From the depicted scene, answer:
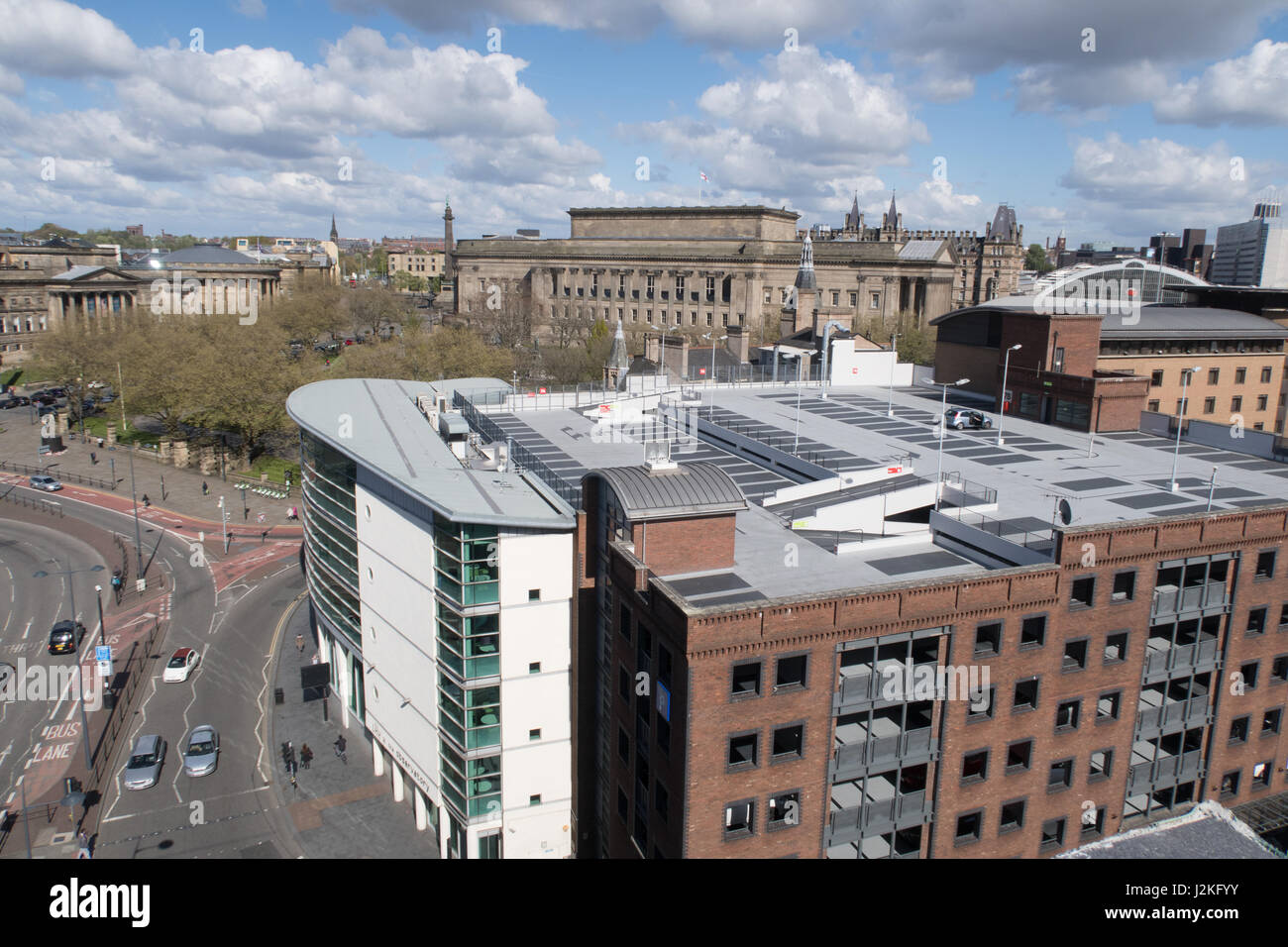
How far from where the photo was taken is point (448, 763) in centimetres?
3006

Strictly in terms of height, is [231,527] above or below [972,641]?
below

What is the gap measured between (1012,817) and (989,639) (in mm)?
5335

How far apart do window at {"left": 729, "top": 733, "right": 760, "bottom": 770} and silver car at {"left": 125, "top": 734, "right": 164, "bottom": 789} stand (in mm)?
27500

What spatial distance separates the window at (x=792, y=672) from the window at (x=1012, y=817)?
765 centimetres

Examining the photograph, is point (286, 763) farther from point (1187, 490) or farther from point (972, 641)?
point (1187, 490)

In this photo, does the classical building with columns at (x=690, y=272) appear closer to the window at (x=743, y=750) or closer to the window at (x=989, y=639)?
the window at (x=989, y=639)

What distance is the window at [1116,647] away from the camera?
79.9ft

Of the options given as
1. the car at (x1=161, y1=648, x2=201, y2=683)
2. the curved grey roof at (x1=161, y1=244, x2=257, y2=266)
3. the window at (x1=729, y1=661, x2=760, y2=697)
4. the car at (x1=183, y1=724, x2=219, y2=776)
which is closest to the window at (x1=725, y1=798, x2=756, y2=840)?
the window at (x1=729, y1=661, x2=760, y2=697)

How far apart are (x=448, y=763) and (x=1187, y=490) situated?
2657 cm

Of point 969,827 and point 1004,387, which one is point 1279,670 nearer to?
point 969,827

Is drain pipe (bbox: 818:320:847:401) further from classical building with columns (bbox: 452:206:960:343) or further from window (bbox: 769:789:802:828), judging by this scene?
classical building with columns (bbox: 452:206:960:343)

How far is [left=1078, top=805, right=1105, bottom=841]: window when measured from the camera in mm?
25234

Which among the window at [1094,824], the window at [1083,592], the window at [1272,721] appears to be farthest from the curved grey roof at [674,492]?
the window at [1272,721]
